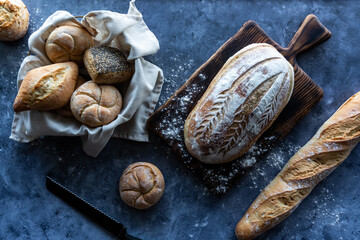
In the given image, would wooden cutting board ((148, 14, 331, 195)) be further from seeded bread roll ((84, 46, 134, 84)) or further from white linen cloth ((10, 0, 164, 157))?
seeded bread roll ((84, 46, 134, 84))

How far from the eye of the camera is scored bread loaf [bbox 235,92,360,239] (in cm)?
210

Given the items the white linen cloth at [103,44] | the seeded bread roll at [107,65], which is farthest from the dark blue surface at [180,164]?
the seeded bread roll at [107,65]

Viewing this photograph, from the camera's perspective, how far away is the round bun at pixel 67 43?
1.96 m

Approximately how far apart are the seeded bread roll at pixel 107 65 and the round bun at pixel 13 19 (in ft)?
1.93

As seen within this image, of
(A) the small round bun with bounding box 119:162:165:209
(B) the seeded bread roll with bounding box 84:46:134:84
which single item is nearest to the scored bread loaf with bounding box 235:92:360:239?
(A) the small round bun with bounding box 119:162:165:209

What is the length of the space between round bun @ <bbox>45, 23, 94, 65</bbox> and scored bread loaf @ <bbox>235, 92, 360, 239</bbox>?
1.53 metres

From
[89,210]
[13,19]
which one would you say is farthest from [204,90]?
[13,19]

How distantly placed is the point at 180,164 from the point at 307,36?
129 centimetres

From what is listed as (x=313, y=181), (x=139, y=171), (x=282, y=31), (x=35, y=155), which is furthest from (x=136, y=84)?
(x=313, y=181)

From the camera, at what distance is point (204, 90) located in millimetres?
2268

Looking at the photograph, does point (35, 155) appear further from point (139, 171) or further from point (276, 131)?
point (276, 131)

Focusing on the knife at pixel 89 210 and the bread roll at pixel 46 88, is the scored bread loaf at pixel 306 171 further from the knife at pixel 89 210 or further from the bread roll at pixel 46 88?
the bread roll at pixel 46 88

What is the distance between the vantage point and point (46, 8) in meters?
2.37

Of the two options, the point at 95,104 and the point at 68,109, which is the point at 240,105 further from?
the point at 68,109
